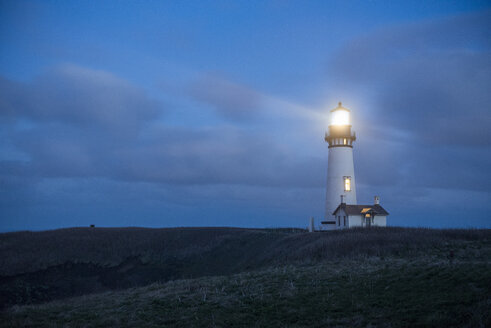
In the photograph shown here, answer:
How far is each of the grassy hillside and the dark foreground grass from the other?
0.04 metres

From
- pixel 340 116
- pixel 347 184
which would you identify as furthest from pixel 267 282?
pixel 340 116

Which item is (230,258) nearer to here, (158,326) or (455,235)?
(455,235)

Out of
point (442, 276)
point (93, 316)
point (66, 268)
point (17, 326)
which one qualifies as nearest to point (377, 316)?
point (442, 276)

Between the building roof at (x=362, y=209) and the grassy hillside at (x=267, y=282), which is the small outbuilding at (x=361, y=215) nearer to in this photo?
the building roof at (x=362, y=209)

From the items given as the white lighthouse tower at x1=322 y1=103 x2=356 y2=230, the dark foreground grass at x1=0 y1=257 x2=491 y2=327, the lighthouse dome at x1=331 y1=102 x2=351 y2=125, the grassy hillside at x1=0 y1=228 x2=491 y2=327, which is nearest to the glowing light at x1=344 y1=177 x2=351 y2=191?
the white lighthouse tower at x1=322 y1=103 x2=356 y2=230

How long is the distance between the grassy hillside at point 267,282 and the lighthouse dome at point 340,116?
574 inches

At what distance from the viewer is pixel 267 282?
1872 cm

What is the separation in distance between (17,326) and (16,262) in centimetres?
2498

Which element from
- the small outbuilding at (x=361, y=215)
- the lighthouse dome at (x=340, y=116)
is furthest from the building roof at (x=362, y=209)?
the lighthouse dome at (x=340, y=116)

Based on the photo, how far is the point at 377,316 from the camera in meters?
12.0

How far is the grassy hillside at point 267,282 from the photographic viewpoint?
12672 millimetres

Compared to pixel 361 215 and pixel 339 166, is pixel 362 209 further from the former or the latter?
pixel 339 166

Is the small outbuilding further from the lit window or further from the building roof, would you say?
the lit window

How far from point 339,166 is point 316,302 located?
30.1 m
